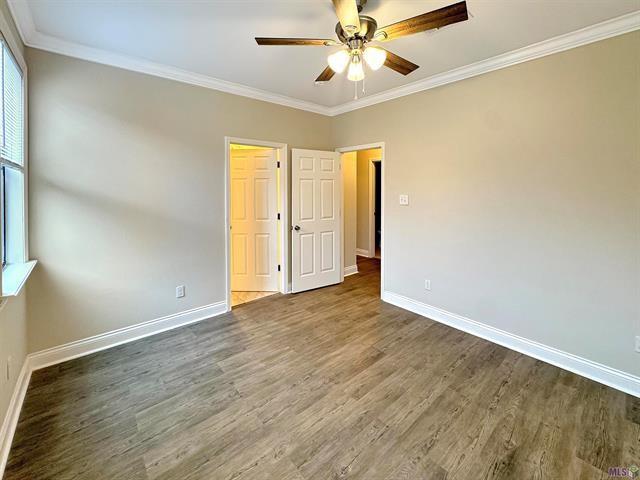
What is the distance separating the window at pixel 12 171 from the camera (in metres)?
1.90

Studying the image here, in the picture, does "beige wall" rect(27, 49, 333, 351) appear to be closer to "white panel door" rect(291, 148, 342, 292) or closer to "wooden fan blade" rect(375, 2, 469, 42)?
"white panel door" rect(291, 148, 342, 292)

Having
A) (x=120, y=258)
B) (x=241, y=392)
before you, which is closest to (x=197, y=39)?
(x=120, y=258)

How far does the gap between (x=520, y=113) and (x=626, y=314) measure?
181 centimetres

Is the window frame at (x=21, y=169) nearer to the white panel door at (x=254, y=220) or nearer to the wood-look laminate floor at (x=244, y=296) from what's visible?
the wood-look laminate floor at (x=244, y=296)

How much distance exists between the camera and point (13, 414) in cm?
185

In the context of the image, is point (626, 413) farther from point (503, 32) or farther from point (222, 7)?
point (222, 7)

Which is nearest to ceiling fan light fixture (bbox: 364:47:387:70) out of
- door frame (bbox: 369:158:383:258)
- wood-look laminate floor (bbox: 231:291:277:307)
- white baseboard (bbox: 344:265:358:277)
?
wood-look laminate floor (bbox: 231:291:277:307)

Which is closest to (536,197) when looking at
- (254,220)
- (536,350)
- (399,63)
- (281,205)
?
(536,350)

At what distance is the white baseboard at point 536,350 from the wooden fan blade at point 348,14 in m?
2.88

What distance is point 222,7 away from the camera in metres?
2.04

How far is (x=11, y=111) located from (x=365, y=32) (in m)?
2.49

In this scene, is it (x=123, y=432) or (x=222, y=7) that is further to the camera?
(x=222, y=7)

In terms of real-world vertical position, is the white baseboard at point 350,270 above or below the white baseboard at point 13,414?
above

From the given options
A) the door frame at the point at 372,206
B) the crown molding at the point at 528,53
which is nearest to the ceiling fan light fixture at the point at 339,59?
the crown molding at the point at 528,53
